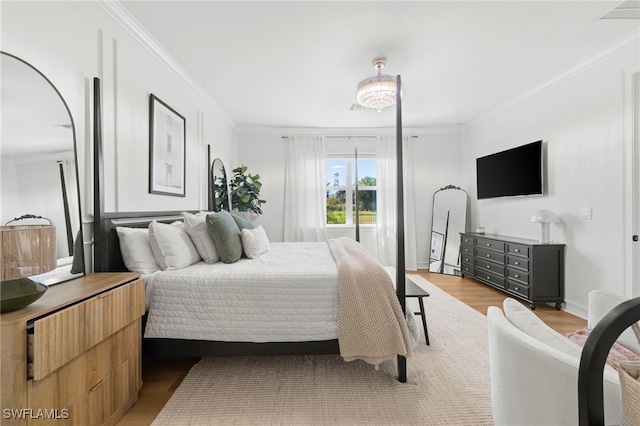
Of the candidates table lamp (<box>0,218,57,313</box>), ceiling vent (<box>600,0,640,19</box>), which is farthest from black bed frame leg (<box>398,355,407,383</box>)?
ceiling vent (<box>600,0,640,19</box>)

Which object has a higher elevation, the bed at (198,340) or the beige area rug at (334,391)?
the bed at (198,340)

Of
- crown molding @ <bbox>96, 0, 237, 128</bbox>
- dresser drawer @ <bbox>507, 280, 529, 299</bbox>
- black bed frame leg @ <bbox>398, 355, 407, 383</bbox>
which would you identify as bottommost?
black bed frame leg @ <bbox>398, 355, 407, 383</bbox>

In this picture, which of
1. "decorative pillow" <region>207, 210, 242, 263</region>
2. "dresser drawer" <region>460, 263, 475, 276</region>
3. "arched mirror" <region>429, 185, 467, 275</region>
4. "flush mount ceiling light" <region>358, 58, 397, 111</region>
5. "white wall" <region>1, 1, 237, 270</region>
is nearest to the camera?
"white wall" <region>1, 1, 237, 270</region>

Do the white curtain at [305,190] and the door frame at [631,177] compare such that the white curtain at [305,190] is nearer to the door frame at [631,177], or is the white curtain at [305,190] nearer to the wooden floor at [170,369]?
the wooden floor at [170,369]

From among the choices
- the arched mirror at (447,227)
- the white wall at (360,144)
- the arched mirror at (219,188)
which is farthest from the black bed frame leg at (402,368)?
the white wall at (360,144)

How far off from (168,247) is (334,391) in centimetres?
150

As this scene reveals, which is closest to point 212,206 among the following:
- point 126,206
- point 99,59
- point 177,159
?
point 177,159

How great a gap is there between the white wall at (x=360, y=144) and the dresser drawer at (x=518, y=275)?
1858 millimetres

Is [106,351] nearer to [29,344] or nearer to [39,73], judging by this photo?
[29,344]

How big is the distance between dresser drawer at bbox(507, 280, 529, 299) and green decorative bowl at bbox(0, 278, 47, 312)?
4.16 m

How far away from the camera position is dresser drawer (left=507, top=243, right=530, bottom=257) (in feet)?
11.0

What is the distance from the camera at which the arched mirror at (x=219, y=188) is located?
4277 mm

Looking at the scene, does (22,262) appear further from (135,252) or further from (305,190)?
(305,190)

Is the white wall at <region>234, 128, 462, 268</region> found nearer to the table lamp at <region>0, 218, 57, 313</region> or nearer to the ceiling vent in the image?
the ceiling vent
